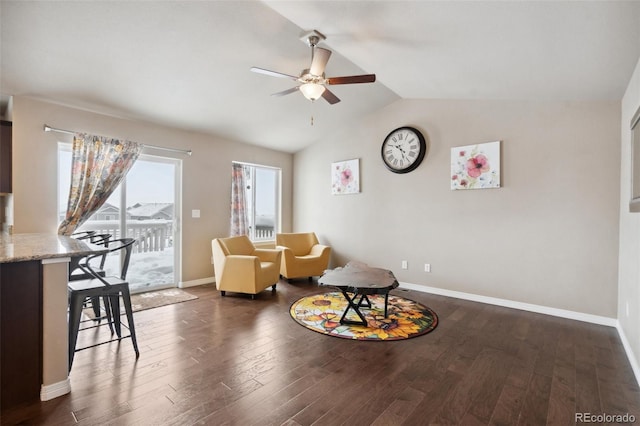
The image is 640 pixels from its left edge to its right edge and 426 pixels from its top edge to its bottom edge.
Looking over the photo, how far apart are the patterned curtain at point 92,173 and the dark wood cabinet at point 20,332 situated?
2014 millimetres

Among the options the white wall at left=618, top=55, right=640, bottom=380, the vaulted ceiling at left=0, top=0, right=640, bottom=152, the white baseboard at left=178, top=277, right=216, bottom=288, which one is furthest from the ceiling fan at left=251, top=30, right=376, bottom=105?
the white baseboard at left=178, top=277, right=216, bottom=288

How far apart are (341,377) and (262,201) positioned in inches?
168

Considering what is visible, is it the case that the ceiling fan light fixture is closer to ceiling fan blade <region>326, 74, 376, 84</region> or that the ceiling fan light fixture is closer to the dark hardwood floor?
ceiling fan blade <region>326, 74, 376, 84</region>

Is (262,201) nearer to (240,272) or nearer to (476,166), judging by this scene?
(240,272)

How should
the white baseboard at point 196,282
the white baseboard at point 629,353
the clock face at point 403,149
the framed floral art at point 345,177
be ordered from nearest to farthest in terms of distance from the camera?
the white baseboard at point 629,353 < the clock face at point 403,149 < the white baseboard at point 196,282 < the framed floral art at point 345,177

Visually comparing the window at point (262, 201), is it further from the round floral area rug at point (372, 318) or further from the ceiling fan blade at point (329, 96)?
the ceiling fan blade at point (329, 96)

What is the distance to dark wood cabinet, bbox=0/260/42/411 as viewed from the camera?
180 cm

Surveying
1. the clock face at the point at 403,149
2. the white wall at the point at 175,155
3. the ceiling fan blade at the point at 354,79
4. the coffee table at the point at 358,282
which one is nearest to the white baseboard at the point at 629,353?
the coffee table at the point at 358,282

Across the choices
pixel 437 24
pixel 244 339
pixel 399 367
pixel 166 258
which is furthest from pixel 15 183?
pixel 437 24

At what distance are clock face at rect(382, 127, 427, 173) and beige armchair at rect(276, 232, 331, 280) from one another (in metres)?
1.82

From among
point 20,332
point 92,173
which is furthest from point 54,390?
point 92,173

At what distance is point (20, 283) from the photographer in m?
1.88

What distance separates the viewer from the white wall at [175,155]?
330 cm

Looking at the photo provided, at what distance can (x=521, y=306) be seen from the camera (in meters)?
3.78
